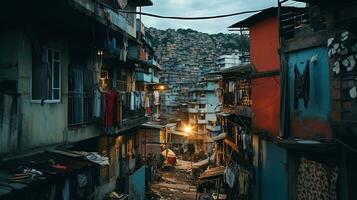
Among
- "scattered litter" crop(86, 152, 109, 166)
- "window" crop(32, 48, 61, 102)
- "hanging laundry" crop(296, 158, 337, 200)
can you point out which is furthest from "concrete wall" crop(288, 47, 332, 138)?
"window" crop(32, 48, 61, 102)

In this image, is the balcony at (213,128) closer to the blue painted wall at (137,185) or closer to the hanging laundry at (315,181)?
the blue painted wall at (137,185)

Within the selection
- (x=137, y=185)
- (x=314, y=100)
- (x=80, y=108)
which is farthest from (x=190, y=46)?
(x=314, y=100)

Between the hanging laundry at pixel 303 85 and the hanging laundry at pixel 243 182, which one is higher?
the hanging laundry at pixel 303 85

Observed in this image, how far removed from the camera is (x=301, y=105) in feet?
45.4

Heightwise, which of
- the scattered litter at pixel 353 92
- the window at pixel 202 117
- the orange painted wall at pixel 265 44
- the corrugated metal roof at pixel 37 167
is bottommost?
the window at pixel 202 117

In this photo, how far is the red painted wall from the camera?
18000mm

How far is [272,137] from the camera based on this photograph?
17.9m

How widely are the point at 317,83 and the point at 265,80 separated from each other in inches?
257

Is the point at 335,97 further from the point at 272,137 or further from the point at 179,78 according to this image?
the point at 179,78

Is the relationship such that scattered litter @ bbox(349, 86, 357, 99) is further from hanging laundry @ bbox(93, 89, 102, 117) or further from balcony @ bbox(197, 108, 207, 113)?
balcony @ bbox(197, 108, 207, 113)

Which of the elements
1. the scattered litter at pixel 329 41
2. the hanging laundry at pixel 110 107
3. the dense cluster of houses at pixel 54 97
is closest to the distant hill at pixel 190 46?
the hanging laundry at pixel 110 107

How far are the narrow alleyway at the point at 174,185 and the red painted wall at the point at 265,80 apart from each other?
32.7ft

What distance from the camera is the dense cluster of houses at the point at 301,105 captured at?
1084 cm

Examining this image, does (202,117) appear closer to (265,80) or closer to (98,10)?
(265,80)
